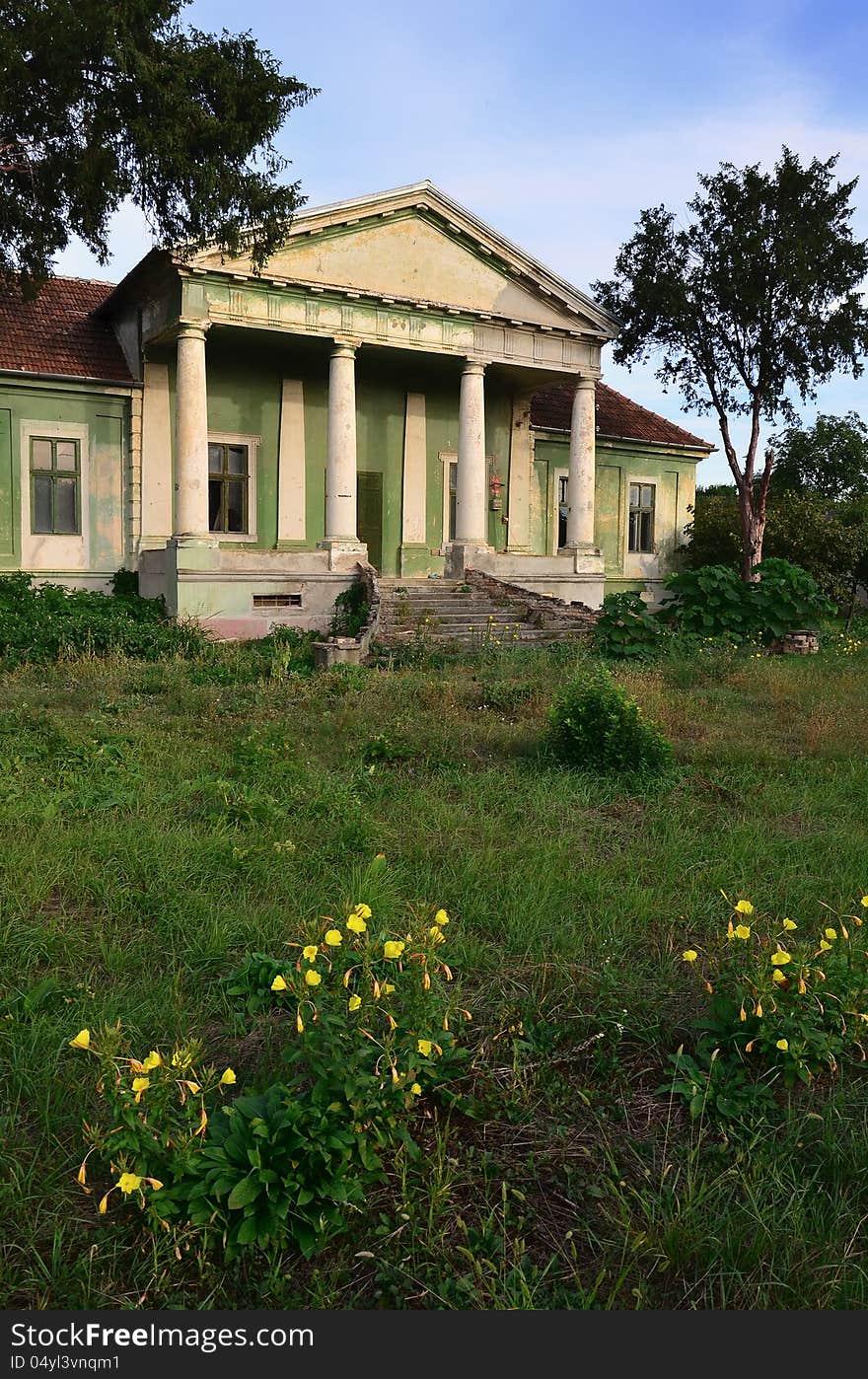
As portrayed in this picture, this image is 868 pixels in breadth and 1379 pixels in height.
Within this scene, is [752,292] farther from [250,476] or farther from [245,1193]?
[245,1193]

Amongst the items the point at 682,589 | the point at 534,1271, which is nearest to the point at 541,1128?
the point at 534,1271

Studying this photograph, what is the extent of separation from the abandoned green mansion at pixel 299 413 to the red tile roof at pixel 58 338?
0.05 m

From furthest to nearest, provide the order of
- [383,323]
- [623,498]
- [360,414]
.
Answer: [623,498]
[360,414]
[383,323]

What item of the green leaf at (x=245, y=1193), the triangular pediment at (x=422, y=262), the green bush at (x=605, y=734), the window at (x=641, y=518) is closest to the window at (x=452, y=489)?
the triangular pediment at (x=422, y=262)

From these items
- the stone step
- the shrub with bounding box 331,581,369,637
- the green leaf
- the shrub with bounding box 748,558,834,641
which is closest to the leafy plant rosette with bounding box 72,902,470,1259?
the green leaf

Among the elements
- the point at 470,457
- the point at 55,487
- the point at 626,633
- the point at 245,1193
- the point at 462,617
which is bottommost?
the point at 245,1193

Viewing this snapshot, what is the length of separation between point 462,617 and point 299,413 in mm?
6629

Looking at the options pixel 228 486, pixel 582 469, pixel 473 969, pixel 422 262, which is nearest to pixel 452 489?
pixel 582 469

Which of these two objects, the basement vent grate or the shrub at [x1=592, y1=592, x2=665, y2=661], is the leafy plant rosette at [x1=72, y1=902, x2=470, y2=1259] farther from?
the basement vent grate

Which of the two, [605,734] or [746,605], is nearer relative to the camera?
[605,734]

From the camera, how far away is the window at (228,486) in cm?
2000

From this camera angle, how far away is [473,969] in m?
4.04

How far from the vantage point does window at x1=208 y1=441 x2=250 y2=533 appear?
20000 millimetres

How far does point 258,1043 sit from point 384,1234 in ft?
3.42
